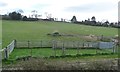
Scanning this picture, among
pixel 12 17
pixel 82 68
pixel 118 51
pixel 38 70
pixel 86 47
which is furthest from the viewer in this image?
pixel 12 17

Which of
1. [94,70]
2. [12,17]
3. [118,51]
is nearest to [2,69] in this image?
[94,70]

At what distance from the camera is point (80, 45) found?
107 feet

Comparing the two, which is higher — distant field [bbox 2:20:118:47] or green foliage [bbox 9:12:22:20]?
green foliage [bbox 9:12:22:20]

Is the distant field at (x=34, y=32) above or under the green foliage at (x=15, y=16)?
under

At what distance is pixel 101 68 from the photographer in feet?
57.7

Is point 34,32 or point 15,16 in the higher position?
point 15,16

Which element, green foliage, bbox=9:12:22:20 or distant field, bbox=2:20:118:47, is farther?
green foliage, bbox=9:12:22:20

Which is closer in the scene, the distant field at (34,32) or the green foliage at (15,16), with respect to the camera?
the distant field at (34,32)

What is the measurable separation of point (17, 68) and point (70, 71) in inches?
128

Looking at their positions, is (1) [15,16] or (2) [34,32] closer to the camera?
(2) [34,32]

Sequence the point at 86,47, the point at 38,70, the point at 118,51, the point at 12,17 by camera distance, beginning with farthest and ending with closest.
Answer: the point at 12,17 → the point at 86,47 → the point at 118,51 → the point at 38,70

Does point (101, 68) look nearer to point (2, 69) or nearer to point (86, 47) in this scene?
point (2, 69)

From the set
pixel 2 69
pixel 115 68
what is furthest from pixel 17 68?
pixel 115 68

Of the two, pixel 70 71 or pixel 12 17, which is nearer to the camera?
pixel 70 71
